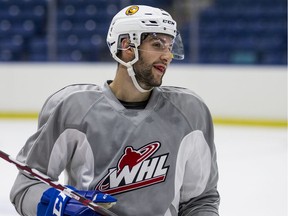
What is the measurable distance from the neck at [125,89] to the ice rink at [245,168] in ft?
4.08

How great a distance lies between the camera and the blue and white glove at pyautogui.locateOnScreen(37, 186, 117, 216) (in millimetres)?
1617

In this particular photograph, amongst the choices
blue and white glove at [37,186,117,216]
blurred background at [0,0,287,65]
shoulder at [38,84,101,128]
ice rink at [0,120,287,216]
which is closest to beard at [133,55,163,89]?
shoulder at [38,84,101,128]

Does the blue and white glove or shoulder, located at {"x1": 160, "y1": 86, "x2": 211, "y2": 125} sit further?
shoulder, located at {"x1": 160, "y1": 86, "x2": 211, "y2": 125}

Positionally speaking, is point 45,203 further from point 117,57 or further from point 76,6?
point 76,6

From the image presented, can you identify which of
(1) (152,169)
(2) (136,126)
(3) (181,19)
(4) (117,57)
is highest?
(4) (117,57)

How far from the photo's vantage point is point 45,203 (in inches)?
65.2

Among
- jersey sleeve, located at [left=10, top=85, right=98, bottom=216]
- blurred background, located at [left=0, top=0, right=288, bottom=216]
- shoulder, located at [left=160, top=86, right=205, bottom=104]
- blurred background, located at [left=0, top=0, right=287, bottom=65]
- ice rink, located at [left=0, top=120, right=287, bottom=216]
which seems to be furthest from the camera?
blurred background, located at [left=0, top=0, right=287, bottom=65]

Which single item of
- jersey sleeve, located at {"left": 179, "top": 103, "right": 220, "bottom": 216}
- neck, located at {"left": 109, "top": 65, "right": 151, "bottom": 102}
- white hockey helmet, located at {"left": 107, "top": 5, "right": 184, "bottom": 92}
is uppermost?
white hockey helmet, located at {"left": 107, "top": 5, "right": 184, "bottom": 92}

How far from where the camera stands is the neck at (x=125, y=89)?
1815 millimetres

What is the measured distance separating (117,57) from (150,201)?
411mm

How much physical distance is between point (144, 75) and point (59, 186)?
0.38 metres

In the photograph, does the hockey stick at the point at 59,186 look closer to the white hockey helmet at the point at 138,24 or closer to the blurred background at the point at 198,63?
the white hockey helmet at the point at 138,24

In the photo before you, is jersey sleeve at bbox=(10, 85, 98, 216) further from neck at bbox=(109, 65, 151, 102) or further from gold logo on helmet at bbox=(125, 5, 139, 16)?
gold logo on helmet at bbox=(125, 5, 139, 16)

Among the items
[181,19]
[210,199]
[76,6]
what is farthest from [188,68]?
[210,199]
